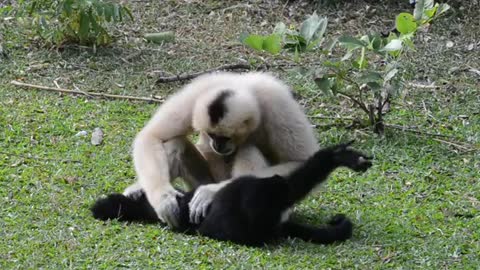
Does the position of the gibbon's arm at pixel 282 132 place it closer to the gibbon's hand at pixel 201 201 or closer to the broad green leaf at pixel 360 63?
the gibbon's hand at pixel 201 201

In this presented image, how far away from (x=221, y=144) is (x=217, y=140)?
0.12 feet

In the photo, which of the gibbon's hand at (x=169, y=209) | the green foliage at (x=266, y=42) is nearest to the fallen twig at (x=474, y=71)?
the green foliage at (x=266, y=42)

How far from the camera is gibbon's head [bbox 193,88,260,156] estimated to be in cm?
615

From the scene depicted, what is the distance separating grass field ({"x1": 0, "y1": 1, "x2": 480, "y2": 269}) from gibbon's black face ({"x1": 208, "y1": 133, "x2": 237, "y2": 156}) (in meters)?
0.61

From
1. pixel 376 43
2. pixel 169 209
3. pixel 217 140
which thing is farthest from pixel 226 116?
pixel 376 43

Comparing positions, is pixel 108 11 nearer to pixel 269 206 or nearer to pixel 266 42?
pixel 266 42

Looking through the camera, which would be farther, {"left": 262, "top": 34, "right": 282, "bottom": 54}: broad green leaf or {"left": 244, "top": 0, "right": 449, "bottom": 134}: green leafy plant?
{"left": 244, "top": 0, "right": 449, "bottom": 134}: green leafy plant

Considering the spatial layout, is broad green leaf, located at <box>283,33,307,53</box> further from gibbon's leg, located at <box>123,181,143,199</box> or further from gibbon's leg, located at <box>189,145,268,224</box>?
gibbon's leg, located at <box>123,181,143,199</box>

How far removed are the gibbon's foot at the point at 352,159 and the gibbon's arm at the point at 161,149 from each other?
109 centimetres

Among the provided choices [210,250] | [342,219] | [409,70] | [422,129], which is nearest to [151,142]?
[210,250]

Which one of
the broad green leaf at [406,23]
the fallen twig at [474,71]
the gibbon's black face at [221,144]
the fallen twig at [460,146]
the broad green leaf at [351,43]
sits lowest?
the fallen twig at [460,146]

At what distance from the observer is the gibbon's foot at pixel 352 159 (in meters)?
5.83

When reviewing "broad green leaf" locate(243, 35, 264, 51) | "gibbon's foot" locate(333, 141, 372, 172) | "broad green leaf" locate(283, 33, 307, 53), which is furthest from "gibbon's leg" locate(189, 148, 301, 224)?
"broad green leaf" locate(283, 33, 307, 53)

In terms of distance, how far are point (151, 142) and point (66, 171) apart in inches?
45.2
